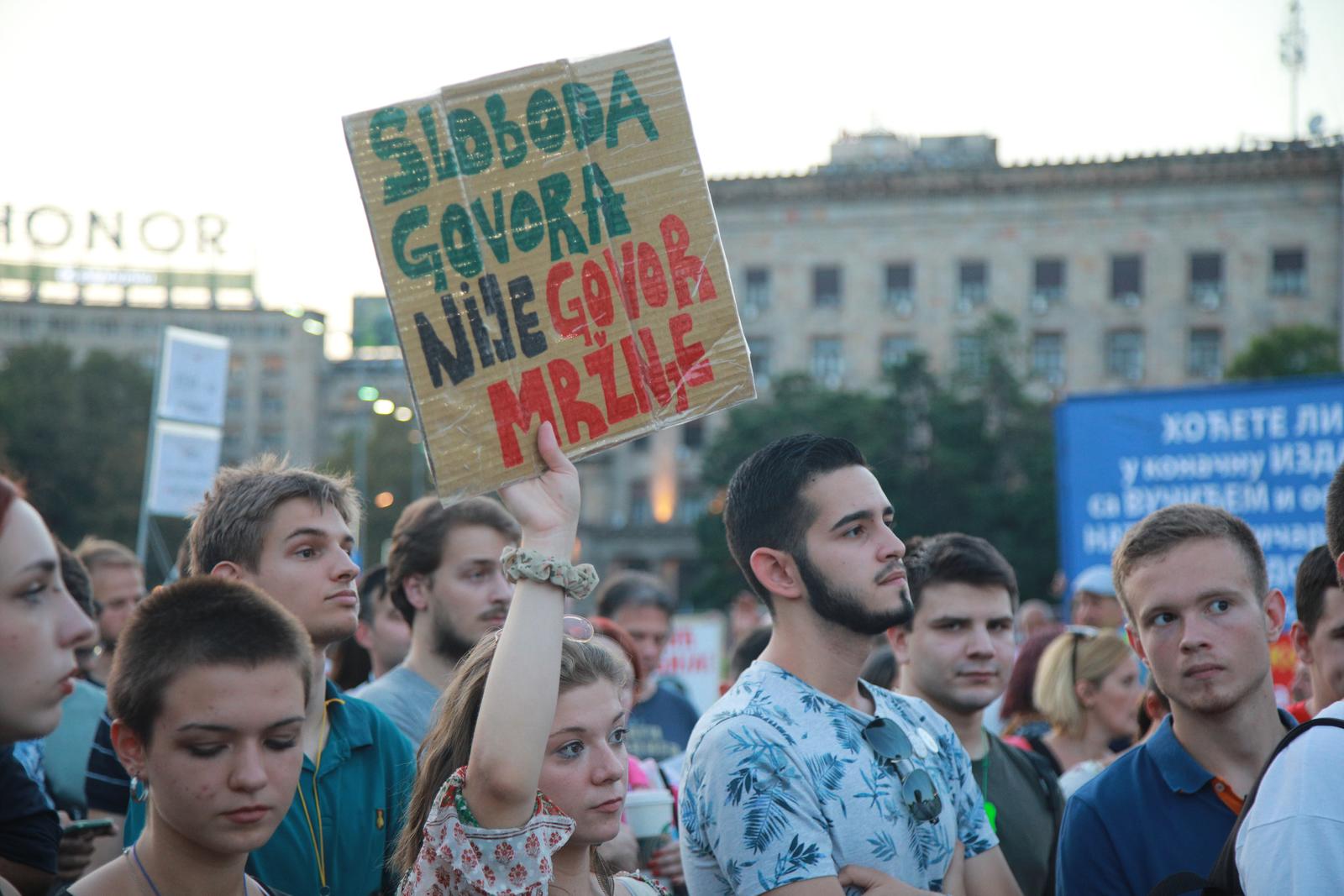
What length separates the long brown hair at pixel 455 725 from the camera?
129 inches

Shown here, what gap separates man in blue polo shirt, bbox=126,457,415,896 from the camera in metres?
3.65

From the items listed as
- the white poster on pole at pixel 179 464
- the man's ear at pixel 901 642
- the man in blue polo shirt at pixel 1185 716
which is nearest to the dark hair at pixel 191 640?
the man in blue polo shirt at pixel 1185 716

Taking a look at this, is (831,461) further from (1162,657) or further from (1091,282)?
(1091,282)

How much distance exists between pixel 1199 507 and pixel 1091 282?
196 feet

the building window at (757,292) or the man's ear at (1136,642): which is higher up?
the building window at (757,292)

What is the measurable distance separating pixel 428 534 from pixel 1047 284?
5931 cm

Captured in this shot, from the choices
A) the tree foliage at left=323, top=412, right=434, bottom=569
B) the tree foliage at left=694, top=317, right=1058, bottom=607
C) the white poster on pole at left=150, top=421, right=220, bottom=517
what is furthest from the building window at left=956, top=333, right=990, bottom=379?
the white poster on pole at left=150, top=421, right=220, bottom=517

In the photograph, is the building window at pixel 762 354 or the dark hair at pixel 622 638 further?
the building window at pixel 762 354

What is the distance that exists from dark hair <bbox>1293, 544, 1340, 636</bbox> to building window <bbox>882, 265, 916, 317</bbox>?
58.9 meters

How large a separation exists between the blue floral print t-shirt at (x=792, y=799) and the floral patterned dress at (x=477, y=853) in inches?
21.1

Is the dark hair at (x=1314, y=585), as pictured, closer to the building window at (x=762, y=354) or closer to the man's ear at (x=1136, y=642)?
the man's ear at (x=1136, y=642)

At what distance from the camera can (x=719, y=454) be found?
53250mm

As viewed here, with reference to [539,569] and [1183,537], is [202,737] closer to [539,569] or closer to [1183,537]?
[539,569]

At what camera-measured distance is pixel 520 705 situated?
108 inches
